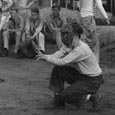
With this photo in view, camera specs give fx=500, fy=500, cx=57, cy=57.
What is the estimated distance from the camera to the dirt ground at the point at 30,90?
717 cm

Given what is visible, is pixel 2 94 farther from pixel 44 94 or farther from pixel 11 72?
pixel 11 72

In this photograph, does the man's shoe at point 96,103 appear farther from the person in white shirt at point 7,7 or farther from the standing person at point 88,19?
the person in white shirt at point 7,7

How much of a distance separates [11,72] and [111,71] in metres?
2.13

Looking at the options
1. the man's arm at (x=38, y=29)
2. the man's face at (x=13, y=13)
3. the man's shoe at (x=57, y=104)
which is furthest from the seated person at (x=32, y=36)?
the man's shoe at (x=57, y=104)

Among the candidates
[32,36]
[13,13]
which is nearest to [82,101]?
[32,36]

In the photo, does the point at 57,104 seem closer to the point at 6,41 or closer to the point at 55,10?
the point at 55,10

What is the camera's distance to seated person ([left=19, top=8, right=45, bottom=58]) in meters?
12.4

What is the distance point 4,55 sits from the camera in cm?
1311

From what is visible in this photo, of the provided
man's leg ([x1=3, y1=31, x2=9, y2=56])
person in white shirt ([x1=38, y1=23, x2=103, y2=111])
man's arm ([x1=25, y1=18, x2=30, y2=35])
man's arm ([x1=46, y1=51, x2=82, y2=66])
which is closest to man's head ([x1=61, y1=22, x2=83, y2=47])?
person in white shirt ([x1=38, y1=23, x2=103, y2=111])

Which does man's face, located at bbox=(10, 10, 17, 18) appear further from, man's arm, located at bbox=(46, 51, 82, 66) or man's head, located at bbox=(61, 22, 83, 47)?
man's arm, located at bbox=(46, 51, 82, 66)

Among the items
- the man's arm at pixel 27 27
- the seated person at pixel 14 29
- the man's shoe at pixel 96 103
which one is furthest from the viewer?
the seated person at pixel 14 29

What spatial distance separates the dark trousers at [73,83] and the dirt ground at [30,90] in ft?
0.78

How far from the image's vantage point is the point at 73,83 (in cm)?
726

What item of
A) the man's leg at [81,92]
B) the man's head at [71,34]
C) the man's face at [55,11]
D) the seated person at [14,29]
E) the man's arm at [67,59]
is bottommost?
the seated person at [14,29]
